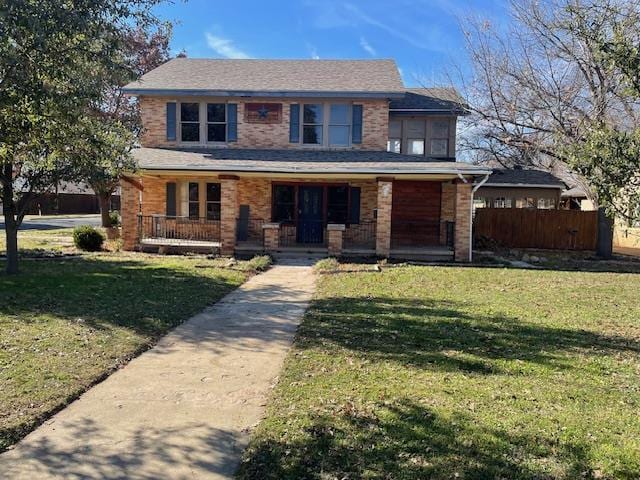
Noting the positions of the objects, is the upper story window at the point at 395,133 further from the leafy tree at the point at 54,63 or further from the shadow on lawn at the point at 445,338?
the leafy tree at the point at 54,63

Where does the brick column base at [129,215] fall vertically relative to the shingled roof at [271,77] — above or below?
below

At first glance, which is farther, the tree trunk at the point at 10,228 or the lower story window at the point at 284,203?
the lower story window at the point at 284,203

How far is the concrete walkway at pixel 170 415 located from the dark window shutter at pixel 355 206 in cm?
1157

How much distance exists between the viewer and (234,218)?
17.0 metres

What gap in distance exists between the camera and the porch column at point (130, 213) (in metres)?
17.6

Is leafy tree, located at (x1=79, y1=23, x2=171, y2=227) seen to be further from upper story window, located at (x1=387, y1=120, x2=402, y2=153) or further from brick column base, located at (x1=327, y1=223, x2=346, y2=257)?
upper story window, located at (x1=387, y1=120, x2=402, y2=153)

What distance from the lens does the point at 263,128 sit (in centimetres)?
1914

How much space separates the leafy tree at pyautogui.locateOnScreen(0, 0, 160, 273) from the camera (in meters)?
5.18

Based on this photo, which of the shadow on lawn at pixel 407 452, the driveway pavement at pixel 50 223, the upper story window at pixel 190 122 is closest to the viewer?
the shadow on lawn at pixel 407 452

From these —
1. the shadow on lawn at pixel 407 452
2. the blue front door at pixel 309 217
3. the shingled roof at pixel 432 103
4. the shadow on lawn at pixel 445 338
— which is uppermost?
the shingled roof at pixel 432 103

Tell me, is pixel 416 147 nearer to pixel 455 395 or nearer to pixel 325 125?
pixel 325 125

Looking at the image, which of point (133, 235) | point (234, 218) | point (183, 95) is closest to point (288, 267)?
point (234, 218)

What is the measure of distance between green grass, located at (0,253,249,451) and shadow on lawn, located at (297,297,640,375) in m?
2.42

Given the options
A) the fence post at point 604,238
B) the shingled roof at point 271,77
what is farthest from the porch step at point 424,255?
the fence post at point 604,238
